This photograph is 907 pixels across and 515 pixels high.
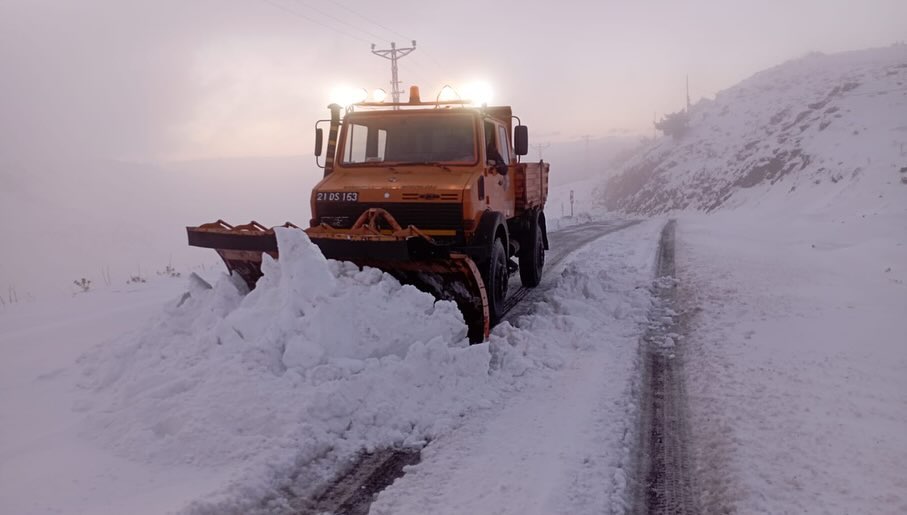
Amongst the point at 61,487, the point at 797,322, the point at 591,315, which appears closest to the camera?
the point at 61,487

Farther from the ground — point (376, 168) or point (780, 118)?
point (780, 118)

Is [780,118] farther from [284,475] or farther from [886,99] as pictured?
[284,475]

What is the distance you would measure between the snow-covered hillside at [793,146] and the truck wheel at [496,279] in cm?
1619

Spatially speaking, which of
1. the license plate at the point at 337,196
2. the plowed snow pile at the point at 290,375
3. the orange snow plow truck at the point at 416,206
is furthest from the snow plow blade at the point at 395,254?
the license plate at the point at 337,196

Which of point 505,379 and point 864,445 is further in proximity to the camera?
point 505,379

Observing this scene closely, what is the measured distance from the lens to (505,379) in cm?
473

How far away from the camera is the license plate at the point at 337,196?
614 centimetres

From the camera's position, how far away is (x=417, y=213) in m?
6.00

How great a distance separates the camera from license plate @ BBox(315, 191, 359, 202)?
6137 mm

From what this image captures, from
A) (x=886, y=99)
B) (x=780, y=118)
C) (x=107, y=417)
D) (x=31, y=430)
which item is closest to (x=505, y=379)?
(x=107, y=417)

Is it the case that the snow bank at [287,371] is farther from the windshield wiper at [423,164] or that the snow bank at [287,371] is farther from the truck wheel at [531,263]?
the truck wheel at [531,263]

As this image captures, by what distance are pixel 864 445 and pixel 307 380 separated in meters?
3.72

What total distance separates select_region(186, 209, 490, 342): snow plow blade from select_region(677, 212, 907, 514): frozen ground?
2.10 m

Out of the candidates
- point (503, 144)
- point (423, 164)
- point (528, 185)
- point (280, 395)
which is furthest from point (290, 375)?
point (528, 185)
